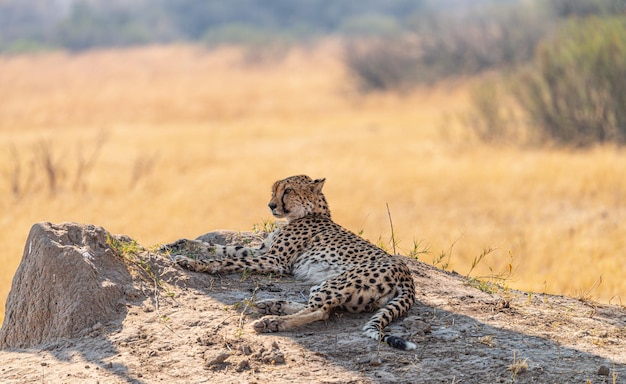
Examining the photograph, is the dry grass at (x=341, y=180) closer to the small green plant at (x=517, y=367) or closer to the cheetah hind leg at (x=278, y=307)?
the small green plant at (x=517, y=367)

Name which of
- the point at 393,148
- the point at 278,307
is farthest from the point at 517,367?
the point at 393,148

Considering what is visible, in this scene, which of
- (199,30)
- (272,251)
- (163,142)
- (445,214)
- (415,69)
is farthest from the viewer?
(199,30)

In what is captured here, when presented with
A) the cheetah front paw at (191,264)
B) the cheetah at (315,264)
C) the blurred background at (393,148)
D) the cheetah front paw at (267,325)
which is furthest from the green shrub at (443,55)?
the cheetah front paw at (267,325)

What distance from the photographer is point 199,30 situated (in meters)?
80.2

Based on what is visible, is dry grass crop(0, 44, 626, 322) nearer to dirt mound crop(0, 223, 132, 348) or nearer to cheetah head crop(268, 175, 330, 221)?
cheetah head crop(268, 175, 330, 221)

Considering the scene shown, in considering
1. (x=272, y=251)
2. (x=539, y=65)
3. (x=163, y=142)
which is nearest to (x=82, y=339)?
(x=272, y=251)

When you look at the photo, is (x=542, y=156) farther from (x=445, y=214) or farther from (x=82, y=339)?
(x=82, y=339)

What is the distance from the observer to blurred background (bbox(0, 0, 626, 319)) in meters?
9.98

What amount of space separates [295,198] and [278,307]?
1194 mm

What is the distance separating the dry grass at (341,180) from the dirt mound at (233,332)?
6.34 ft

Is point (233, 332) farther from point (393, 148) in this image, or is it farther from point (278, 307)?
point (393, 148)

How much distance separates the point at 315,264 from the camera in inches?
184

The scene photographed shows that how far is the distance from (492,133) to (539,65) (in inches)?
63.5

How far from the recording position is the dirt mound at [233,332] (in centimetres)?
354
